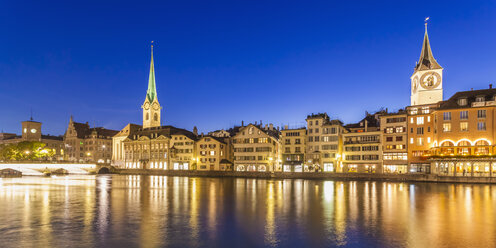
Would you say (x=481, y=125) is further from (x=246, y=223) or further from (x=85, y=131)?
(x=85, y=131)

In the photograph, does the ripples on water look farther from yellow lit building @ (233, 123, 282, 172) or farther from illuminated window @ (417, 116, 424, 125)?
yellow lit building @ (233, 123, 282, 172)

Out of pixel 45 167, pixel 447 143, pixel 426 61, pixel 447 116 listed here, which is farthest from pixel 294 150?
pixel 45 167

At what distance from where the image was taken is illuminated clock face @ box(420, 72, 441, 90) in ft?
297

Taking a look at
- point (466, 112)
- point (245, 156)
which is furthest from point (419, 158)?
point (245, 156)

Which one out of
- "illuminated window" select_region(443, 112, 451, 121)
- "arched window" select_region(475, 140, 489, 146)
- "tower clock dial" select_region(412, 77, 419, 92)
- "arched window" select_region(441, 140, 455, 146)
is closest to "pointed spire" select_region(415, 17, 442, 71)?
"tower clock dial" select_region(412, 77, 419, 92)

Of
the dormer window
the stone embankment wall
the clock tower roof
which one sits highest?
the clock tower roof

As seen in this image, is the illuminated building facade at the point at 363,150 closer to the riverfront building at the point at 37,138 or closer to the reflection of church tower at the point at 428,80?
the reflection of church tower at the point at 428,80

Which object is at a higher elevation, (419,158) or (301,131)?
(301,131)

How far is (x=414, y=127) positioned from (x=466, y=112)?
34.9 ft

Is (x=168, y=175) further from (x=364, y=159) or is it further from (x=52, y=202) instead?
(x=52, y=202)

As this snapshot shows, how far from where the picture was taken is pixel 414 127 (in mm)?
78062

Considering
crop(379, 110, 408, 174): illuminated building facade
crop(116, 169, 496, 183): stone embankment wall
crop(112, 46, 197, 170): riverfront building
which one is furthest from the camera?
crop(112, 46, 197, 170): riverfront building

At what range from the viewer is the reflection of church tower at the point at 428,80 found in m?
90.4

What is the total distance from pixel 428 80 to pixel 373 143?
2540cm
